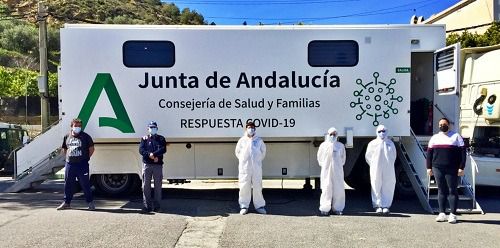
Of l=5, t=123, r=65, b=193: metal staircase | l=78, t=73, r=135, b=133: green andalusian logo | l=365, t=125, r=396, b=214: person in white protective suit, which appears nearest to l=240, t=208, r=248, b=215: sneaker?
l=365, t=125, r=396, b=214: person in white protective suit

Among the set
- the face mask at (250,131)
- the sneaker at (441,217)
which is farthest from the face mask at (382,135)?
the face mask at (250,131)

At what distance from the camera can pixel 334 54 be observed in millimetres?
9891

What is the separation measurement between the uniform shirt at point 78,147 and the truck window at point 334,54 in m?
4.26

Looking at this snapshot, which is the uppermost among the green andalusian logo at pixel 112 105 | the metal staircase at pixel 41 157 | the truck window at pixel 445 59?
the truck window at pixel 445 59

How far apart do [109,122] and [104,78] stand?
0.81 m

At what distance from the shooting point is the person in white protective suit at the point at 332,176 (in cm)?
905

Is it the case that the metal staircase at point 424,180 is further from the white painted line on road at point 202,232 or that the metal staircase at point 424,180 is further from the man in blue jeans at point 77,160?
the man in blue jeans at point 77,160

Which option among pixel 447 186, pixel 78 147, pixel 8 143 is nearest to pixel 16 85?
pixel 8 143

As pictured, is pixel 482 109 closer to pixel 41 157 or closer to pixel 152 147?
pixel 152 147

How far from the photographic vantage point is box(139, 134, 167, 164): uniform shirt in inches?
359

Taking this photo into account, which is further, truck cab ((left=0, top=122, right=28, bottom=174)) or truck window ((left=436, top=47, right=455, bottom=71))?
truck cab ((left=0, top=122, right=28, bottom=174))

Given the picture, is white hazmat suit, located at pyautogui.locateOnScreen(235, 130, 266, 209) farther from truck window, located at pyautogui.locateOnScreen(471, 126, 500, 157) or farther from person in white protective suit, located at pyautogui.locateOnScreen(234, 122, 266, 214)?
truck window, located at pyautogui.locateOnScreen(471, 126, 500, 157)

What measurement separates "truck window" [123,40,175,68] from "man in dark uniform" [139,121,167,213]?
1.26 m

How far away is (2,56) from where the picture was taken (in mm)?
48750
